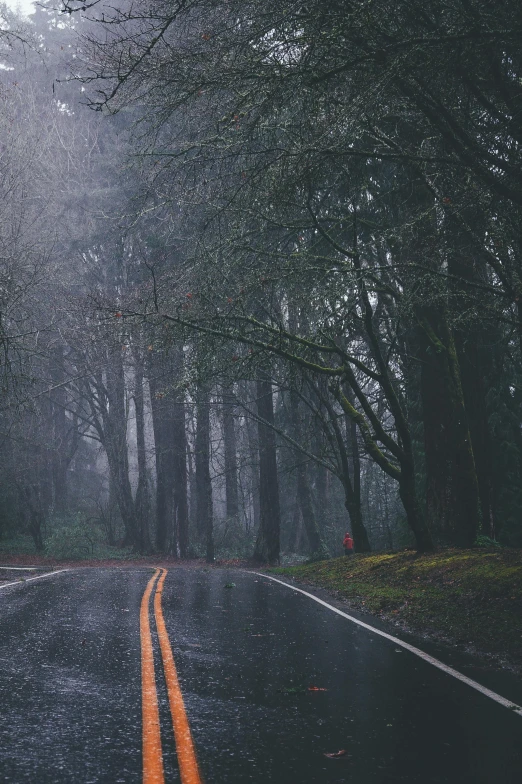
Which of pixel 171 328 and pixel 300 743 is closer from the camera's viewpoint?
pixel 300 743

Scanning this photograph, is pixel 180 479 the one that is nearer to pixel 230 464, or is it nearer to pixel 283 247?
pixel 230 464

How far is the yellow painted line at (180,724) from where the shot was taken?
183 inches

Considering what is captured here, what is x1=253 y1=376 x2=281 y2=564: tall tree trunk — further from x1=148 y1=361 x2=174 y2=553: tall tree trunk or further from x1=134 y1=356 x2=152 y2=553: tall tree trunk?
x1=134 y1=356 x2=152 y2=553: tall tree trunk

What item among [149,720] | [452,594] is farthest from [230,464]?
[149,720]

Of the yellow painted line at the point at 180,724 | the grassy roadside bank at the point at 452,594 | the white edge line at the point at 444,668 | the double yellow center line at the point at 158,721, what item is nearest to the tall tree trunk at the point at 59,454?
the grassy roadside bank at the point at 452,594

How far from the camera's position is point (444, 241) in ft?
45.4

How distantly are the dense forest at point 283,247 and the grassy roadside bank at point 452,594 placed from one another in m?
1.68

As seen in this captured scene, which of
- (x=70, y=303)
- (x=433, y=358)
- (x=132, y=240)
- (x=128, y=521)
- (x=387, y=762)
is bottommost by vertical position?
(x=387, y=762)

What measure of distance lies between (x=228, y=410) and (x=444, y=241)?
19489 millimetres

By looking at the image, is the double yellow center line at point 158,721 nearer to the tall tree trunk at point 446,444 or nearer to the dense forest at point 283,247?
the dense forest at point 283,247

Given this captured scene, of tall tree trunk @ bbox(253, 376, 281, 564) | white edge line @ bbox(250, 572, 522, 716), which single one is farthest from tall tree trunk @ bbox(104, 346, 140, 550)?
white edge line @ bbox(250, 572, 522, 716)

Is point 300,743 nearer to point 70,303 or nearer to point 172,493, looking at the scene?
point 70,303

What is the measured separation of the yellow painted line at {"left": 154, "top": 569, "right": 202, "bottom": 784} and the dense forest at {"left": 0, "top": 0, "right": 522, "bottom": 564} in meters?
5.15

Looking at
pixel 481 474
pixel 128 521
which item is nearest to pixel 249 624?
pixel 481 474
